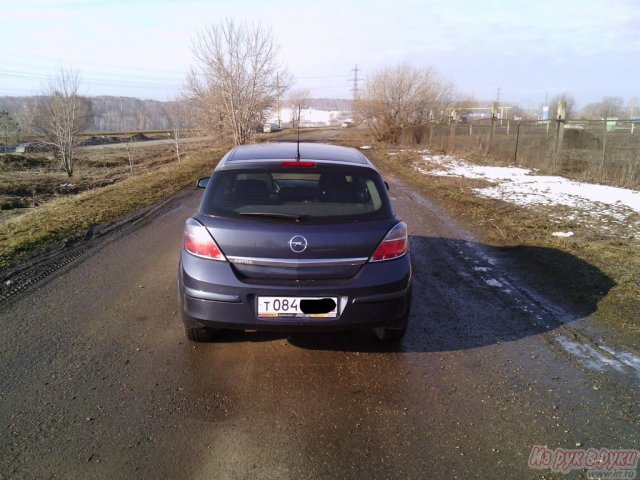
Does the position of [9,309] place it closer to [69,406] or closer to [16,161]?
[69,406]

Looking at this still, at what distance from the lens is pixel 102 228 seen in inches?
303

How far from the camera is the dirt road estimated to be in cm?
240

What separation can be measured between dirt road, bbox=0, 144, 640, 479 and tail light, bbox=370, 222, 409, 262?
0.82m

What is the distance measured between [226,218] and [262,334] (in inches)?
45.4

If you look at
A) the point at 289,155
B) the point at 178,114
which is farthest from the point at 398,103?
the point at 289,155

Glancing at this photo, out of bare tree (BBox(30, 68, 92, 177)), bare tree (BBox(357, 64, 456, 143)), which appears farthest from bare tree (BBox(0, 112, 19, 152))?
bare tree (BBox(357, 64, 456, 143))

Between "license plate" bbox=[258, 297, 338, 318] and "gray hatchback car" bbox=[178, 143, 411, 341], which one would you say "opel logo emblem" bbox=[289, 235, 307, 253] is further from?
"license plate" bbox=[258, 297, 338, 318]

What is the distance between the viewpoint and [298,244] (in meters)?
3.06

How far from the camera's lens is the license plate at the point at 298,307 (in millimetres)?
3084

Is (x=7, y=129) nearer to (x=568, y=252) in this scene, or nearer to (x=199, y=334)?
(x=199, y=334)

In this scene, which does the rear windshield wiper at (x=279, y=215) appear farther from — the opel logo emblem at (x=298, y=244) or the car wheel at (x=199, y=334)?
the car wheel at (x=199, y=334)

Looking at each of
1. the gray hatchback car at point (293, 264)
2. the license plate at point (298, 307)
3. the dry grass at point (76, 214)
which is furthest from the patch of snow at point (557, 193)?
the dry grass at point (76, 214)

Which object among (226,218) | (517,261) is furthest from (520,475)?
(517,261)

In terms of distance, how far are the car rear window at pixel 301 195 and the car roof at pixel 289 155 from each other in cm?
16
